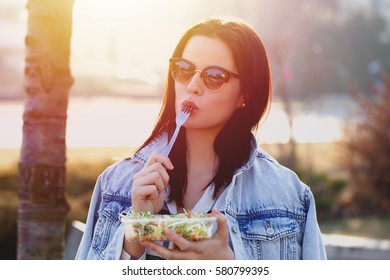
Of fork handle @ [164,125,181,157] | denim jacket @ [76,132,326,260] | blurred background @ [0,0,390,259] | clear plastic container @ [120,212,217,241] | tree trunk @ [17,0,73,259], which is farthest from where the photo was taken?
blurred background @ [0,0,390,259]

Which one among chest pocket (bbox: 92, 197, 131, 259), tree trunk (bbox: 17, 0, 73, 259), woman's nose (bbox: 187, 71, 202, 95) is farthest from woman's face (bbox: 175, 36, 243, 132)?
tree trunk (bbox: 17, 0, 73, 259)

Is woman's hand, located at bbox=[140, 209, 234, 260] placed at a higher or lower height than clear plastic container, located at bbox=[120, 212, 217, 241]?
lower

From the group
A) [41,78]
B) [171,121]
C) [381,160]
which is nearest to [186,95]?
[171,121]

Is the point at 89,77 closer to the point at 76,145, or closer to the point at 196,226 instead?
the point at 76,145

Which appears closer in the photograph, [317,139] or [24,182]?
[24,182]

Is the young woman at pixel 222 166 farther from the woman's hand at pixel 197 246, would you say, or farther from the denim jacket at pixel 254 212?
the woman's hand at pixel 197 246

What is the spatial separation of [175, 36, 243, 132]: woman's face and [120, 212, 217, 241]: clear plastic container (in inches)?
15.5

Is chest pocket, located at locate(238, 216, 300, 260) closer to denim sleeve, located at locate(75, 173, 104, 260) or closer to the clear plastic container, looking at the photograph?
the clear plastic container

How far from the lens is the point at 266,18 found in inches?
684

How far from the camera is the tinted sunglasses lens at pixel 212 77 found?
2.43m

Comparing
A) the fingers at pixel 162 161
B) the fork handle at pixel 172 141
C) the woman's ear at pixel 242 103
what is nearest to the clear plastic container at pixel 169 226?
the fingers at pixel 162 161

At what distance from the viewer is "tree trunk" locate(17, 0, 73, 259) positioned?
3.42m

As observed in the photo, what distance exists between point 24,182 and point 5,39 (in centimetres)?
736

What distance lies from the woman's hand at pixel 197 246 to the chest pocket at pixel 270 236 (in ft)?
0.86
